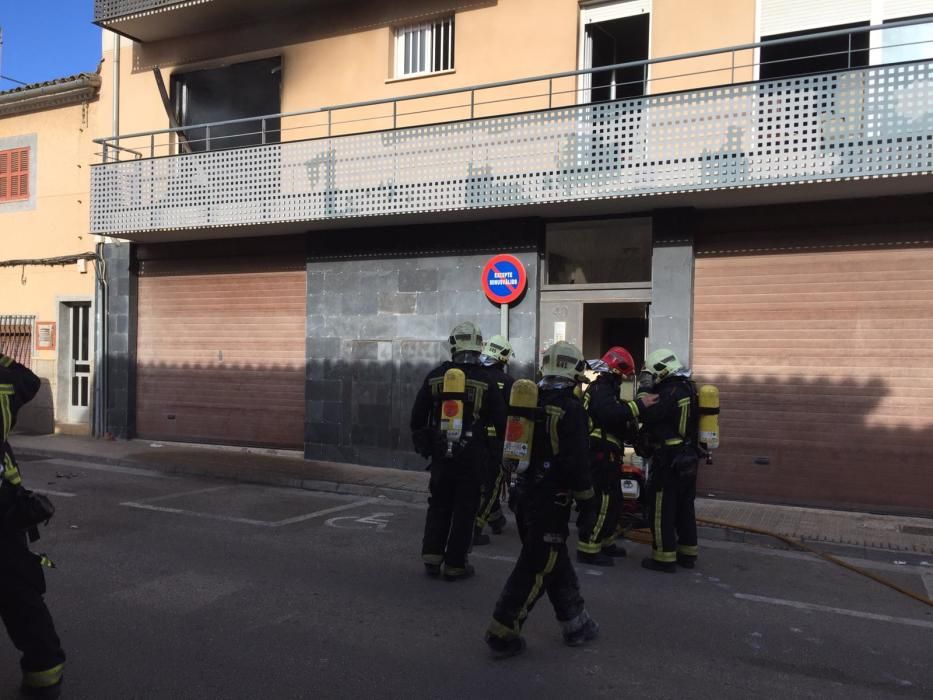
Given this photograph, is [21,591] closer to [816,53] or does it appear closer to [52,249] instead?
[816,53]

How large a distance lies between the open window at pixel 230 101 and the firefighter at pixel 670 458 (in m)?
8.52

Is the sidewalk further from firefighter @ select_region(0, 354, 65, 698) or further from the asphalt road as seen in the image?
firefighter @ select_region(0, 354, 65, 698)

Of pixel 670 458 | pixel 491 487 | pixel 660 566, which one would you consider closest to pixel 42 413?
pixel 491 487

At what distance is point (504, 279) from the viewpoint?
1052cm

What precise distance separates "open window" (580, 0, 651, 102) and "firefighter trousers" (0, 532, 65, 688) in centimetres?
867

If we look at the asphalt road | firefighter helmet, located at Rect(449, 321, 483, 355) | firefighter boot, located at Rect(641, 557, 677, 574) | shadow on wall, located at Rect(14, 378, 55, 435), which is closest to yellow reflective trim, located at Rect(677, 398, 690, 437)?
firefighter boot, located at Rect(641, 557, 677, 574)

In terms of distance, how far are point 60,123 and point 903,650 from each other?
52.2 ft

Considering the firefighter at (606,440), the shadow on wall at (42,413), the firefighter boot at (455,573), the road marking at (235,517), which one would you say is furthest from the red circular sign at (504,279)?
the shadow on wall at (42,413)

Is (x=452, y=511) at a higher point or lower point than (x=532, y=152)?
lower

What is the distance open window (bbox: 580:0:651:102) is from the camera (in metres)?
10.1

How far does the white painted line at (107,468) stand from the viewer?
35.0 ft

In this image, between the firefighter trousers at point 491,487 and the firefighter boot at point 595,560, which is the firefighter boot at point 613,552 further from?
the firefighter trousers at point 491,487

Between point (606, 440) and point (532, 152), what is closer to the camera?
point (606, 440)

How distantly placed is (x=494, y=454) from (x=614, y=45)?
701 centimetres
